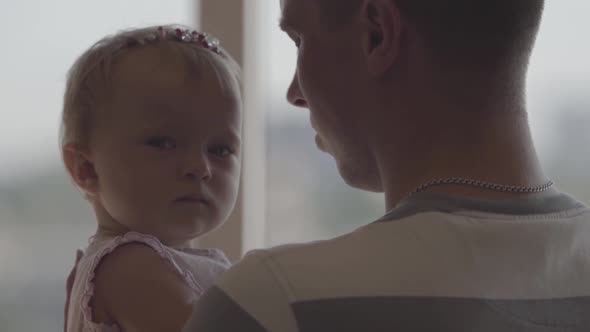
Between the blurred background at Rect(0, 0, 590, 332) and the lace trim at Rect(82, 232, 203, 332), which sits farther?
the blurred background at Rect(0, 0, 590, 332)

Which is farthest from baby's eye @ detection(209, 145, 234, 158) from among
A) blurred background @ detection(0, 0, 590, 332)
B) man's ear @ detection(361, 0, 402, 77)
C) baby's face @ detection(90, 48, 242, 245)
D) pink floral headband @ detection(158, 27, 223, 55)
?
blurred background @ detection(0, 0, 590, 332)

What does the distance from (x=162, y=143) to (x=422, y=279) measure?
636 millimetres

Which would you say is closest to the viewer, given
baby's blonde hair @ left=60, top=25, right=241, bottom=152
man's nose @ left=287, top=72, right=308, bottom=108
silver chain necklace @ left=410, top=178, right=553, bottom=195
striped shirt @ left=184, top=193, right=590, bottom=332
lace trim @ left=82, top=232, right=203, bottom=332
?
striped shirt @ left=184, top=193, right=590, bottom=332

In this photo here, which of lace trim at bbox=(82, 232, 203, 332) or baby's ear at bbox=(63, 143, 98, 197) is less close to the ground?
baby's ear at bbox=(63, 143, 98, 197)

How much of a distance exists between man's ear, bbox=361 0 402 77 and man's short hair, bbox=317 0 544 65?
0.01m

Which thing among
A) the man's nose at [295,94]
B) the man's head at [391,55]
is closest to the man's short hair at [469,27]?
the man's head at [391,55]

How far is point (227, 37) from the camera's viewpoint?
210 cm

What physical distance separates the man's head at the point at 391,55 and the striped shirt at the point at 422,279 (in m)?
0.13

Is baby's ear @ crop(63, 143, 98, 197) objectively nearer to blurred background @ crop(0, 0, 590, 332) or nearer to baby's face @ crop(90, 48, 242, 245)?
baby's face @ crop(90, 48, 242, 245)

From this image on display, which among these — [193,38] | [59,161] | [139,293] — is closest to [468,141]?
[139,293]

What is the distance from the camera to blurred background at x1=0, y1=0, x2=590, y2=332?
85.9 inches

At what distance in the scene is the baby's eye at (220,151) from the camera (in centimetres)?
135

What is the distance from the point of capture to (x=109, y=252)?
123 centimetres

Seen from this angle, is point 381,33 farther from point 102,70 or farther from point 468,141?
point 102,70
